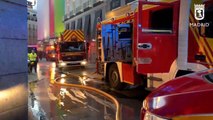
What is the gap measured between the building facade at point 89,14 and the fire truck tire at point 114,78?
1595cm

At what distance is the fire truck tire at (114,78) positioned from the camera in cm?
1066

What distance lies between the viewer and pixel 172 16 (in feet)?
24.0

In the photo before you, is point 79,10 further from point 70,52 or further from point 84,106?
point 84,106

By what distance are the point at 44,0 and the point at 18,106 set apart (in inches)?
2325

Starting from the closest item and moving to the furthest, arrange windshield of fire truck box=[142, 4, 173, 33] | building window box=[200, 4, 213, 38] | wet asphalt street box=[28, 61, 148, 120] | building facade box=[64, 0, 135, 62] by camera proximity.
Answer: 1. building window box=[200, 4, 213, 38]
2. wet asphalt street box=[28, 61, 148, 120]
3. windshield of fire truck box=[142, 4, 173, 33]
4. building facade box=[64, 0, 135, 62]

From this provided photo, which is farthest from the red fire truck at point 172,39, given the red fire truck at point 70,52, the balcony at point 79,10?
the balcony at point 79,10

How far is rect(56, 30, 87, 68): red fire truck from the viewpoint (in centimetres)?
2305

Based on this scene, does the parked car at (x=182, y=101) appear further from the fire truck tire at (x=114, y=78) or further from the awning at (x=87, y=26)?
the awning at (x=87, y=26)

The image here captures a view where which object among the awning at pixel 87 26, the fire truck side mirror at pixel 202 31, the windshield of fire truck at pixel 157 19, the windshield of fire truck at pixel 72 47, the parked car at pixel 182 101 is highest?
the awning at pixel 87 26

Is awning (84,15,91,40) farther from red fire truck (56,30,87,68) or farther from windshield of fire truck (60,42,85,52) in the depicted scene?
windshield of fire truck (60,42,85,52)

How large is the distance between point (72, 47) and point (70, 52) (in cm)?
41

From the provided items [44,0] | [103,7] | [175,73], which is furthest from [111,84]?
[44,0]

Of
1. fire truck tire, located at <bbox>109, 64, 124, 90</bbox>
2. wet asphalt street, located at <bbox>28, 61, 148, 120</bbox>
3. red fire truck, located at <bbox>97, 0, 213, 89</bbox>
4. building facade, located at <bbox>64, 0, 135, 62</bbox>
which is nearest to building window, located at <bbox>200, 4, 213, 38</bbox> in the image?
red fire truck, located at <bbox>97, 0, 213, 89</bbox>

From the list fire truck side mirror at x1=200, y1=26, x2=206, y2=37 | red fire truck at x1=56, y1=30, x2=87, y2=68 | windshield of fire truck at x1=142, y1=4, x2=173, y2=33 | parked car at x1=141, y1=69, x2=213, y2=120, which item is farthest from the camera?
red fire truck at x1=56, y1=30, x2=87, y2=68
